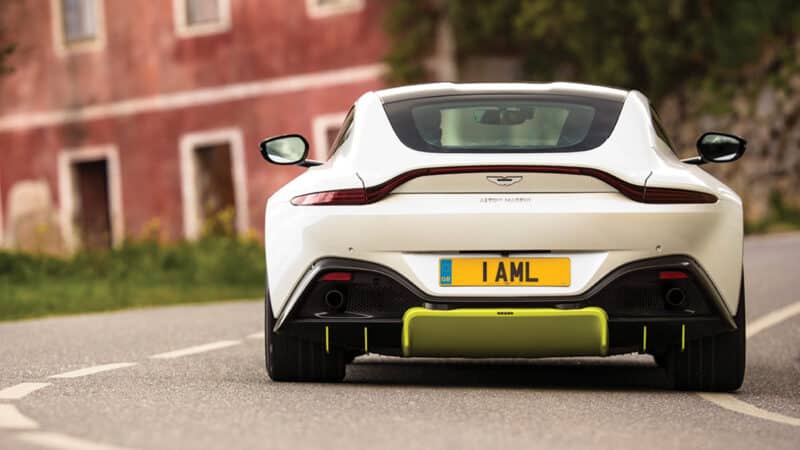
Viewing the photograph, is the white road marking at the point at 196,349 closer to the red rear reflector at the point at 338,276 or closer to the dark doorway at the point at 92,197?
the red rear reflector at the point at 338,276

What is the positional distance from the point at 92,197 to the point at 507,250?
90.3ft

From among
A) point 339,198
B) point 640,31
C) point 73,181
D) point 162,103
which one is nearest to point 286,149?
point 339,198

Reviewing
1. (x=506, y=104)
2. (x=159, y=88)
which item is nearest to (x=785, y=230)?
(x=159, y=88)

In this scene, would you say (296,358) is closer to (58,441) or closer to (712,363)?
(712,363)

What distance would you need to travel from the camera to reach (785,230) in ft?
93.7

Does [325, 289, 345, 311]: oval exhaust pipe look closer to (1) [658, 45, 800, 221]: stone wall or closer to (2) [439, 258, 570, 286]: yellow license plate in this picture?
(2) [439, 258, 570, 286]: yellow license plate

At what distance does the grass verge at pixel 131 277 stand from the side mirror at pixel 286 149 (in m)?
6.30

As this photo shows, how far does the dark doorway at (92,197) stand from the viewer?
34.0 meters

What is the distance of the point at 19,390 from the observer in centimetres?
752

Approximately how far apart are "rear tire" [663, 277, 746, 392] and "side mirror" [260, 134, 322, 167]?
1.92m

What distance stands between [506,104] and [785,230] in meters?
21.2

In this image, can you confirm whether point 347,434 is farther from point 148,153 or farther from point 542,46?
point 148,153

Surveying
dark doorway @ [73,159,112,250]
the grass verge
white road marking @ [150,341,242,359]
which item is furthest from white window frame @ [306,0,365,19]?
white road marking @ [150,341,242,359]

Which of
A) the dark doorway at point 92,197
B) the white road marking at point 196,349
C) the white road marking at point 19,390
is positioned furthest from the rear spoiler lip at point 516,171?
the dark doorway at point 92,197
